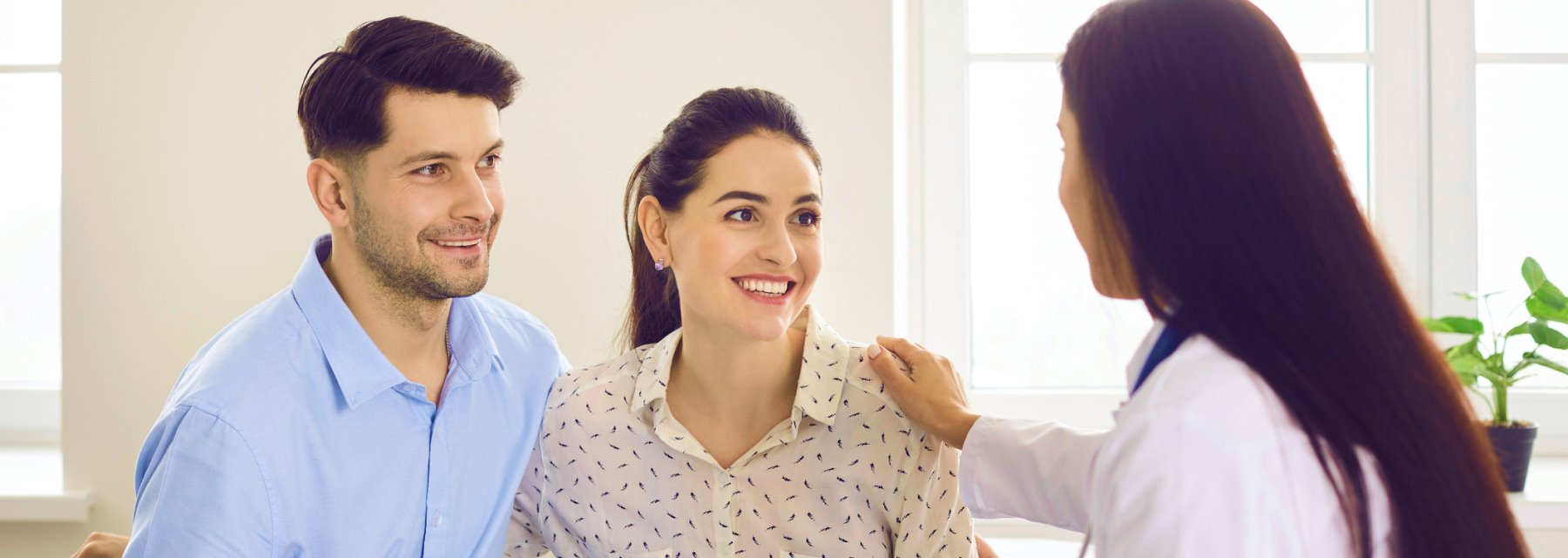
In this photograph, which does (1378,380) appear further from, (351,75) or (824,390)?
(351,75)

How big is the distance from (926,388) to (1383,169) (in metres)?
1.69

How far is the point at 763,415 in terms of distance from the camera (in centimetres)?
170

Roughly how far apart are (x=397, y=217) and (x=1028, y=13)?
1.70 m

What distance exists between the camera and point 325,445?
150 cm

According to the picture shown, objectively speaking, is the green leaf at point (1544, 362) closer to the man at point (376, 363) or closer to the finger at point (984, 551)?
the finger at point (984, 551)

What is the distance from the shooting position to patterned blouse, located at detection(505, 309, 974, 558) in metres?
1.59

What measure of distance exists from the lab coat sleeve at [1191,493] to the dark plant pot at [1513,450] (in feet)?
5.67

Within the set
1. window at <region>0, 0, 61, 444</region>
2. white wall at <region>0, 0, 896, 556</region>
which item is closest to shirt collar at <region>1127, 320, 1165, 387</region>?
white wall at <region>0, 0, 896, 556</region>

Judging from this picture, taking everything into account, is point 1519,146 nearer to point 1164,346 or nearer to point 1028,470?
point 1028,470

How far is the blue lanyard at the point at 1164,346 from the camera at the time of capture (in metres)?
0.90

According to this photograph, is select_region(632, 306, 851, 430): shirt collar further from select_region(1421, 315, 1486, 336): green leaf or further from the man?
select_region(1421, 315, 1486, 336): green leaf

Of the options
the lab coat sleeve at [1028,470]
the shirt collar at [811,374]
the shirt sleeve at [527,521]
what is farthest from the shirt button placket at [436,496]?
the lab coat sleeve at [1028,470]

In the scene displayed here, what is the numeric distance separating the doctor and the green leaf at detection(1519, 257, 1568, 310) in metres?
1.53

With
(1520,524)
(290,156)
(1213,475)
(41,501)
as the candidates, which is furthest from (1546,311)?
A: (41,501)
